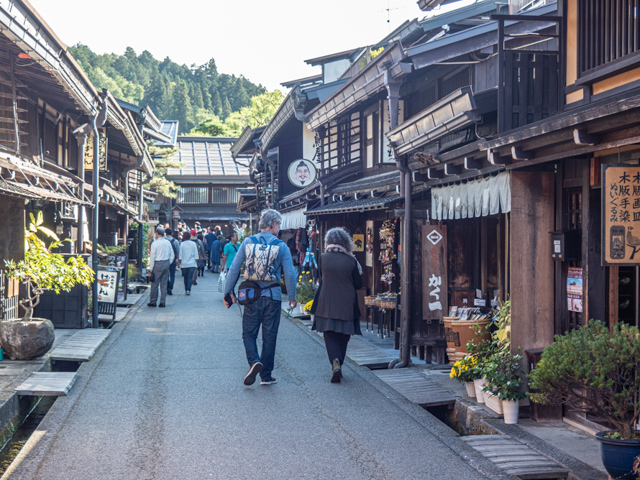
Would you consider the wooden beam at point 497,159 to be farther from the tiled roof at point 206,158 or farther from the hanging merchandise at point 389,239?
the tiled roof at point 206,158

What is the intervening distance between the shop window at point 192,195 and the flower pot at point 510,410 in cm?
4600

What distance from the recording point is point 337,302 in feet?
31.1

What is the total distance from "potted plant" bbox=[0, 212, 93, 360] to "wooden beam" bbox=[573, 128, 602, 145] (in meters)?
7.84

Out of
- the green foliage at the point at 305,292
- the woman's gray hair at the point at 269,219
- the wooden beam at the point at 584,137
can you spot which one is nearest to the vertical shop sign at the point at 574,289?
the wooden beam at the point at 584,137

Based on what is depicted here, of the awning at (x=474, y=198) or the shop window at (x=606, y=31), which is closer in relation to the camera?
the shop window at (x=606, y=31)

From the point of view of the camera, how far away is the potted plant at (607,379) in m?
5.12

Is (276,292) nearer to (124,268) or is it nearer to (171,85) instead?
(124,268)

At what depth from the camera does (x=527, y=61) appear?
7.93m

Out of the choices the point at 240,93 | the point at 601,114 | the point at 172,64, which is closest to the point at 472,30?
the point at 601,114

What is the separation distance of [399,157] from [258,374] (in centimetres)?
393

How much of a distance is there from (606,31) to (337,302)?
4.74 m

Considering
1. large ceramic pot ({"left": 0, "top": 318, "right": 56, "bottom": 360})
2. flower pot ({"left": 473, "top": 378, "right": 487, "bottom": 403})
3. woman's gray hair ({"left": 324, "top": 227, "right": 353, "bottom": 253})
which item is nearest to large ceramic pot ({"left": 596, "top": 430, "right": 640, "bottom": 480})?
flower pot ({"left": 473, "top": 378, "right": 487, "bottom": 403})

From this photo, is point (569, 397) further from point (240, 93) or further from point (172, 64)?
point (172, 64)

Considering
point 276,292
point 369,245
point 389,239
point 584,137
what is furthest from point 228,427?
point 369,245
